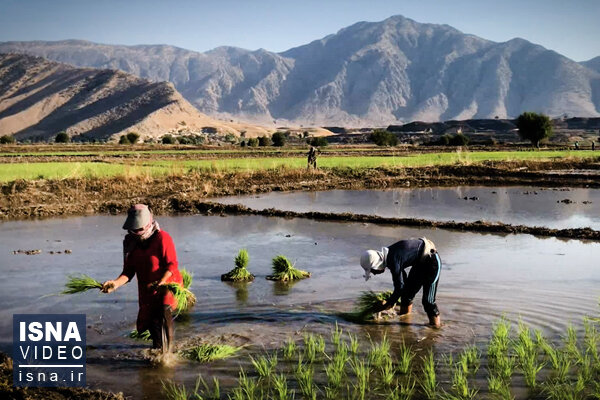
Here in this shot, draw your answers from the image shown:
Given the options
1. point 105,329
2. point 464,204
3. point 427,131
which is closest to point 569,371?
point 105,329

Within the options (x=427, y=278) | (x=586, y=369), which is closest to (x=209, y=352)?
(x=427, y=278)

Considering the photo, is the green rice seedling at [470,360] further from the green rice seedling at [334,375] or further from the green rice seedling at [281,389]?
the green rice seedling at [281,389]

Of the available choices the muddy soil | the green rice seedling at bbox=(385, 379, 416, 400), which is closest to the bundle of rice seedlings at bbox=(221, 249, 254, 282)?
the green rice seedling at bbox=(385, 379, 416, 400)

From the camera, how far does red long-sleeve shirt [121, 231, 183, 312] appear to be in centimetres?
636

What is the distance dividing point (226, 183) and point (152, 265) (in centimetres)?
2085

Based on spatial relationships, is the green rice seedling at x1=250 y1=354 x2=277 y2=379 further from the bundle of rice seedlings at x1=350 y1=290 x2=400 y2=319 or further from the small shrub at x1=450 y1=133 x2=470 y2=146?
the small shrub at x1=450 y1=133 x2=470 y2=146

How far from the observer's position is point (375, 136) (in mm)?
77438

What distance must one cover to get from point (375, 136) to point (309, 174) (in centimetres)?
4769

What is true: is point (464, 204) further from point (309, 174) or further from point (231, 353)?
point (231, 353)

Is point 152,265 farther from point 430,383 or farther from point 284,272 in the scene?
point 284,272

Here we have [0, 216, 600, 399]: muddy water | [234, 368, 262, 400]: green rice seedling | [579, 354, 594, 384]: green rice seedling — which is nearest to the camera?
[234, 368, 262, 400]: green rice seedling

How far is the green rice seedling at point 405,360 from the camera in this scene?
6273 millimetres

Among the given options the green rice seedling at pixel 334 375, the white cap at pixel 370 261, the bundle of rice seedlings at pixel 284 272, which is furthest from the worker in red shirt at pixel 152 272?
the bundle of rice seedlings at pixel 284 272

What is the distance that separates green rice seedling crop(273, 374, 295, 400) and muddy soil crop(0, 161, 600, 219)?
14516 millimetres
